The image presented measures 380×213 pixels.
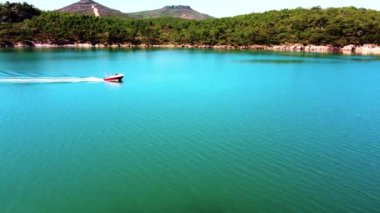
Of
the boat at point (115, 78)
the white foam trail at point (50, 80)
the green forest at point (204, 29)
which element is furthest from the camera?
the green forest at point (204, 29)

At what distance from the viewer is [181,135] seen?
627 inches

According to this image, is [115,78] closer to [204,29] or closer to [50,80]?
[50,80]

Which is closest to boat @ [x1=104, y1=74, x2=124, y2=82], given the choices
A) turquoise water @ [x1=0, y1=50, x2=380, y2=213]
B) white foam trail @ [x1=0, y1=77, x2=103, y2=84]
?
white foam trail @ [x1=0, y1=77, x2=103, y2=84]

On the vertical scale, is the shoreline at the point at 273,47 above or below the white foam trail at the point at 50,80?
above

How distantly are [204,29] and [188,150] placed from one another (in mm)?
85417

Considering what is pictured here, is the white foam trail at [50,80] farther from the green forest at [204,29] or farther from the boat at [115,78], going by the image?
the green forest at [204,29]

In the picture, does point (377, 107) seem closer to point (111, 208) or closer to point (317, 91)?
point (317, 91)

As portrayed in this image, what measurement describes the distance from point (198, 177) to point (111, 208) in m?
3.07

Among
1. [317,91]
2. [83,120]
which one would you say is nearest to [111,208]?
[83,120]

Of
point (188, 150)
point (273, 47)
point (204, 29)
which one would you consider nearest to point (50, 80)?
point (188, 150)

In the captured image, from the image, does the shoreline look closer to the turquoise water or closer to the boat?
the turquoise water

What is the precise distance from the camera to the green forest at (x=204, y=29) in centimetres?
7938

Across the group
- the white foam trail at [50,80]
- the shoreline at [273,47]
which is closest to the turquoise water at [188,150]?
the white foam trail at [50,80]

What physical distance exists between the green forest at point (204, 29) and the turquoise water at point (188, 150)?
2258 inches
